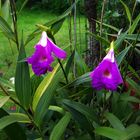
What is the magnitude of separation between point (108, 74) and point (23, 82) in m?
0.30

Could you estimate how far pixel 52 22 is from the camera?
1.33 m

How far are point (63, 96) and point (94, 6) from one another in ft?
5.19

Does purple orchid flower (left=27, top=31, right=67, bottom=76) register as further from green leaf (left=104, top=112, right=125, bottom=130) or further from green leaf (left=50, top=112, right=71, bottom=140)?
green leaf (left=104, top=112, right=125, bottom=130)

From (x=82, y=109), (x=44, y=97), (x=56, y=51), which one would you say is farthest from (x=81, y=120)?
(x=56, y=51)

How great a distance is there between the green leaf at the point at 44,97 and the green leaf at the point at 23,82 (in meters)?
0.04

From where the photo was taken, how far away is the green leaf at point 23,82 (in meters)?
1.24

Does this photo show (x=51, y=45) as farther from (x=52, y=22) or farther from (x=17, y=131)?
(x=17, y=131)

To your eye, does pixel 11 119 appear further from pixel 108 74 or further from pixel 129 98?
pixel 129 98

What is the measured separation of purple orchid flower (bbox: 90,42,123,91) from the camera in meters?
1.09

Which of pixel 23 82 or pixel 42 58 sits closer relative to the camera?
pixel 42 58

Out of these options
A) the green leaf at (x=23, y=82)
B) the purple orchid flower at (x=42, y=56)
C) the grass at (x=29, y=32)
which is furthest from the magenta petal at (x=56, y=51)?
the grass at (x=29, y=32)

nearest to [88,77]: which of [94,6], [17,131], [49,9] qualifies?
[17,131]

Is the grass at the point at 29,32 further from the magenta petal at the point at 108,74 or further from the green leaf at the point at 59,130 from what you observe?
the magenta petal at the point at 108,74

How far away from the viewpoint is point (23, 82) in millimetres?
1261
